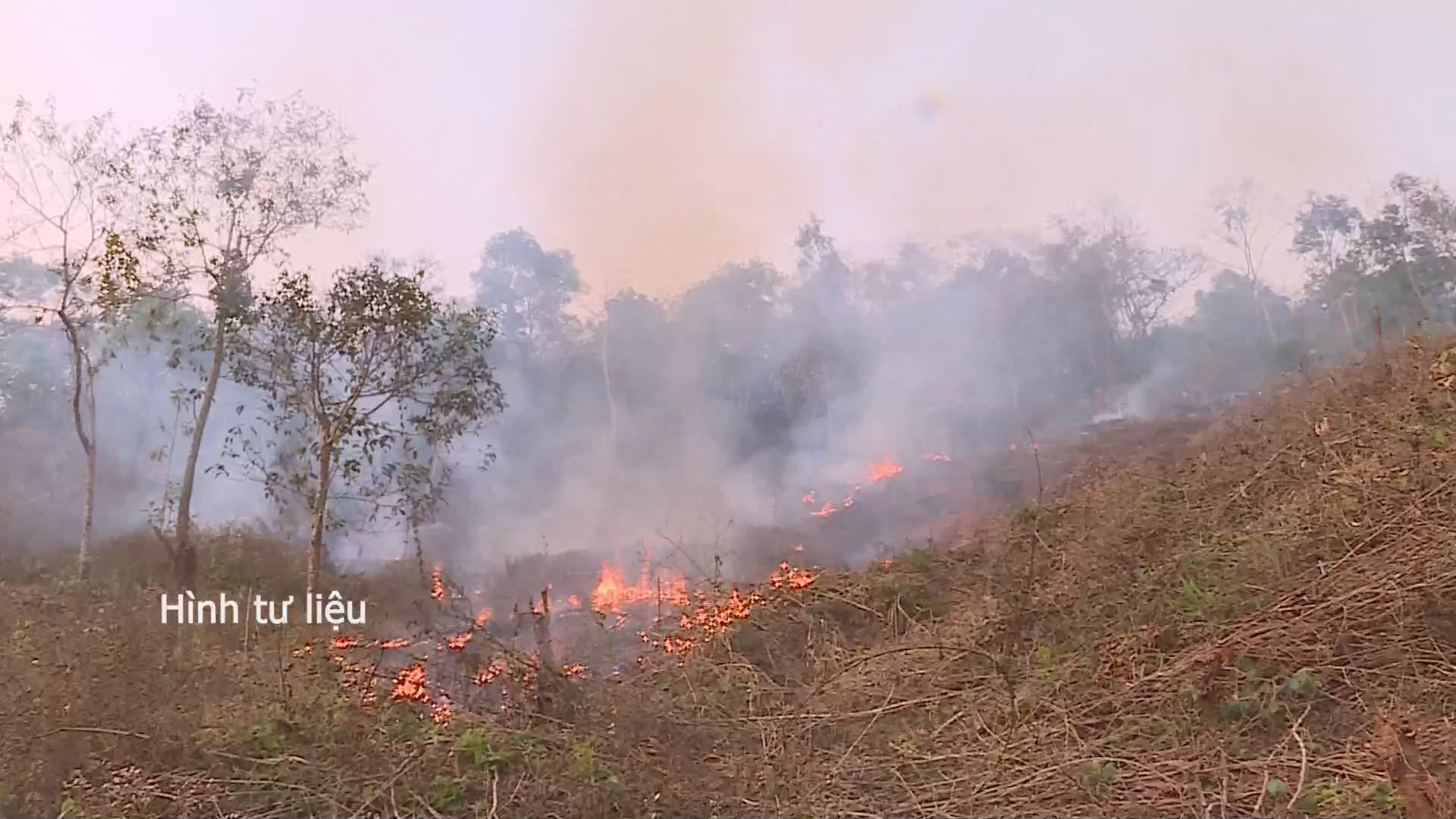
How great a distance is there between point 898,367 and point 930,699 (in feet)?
14.5

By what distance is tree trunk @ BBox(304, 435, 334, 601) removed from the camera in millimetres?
5293

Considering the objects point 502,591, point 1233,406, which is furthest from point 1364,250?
point 502,591

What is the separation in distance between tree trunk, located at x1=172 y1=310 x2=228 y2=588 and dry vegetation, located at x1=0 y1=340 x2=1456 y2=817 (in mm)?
958

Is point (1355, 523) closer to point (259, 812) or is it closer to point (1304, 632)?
point (1304, 632)

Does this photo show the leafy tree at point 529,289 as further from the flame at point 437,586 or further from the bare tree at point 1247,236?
the bare tree at point 1247,236

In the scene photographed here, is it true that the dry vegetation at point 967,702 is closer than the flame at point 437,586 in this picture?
Yes

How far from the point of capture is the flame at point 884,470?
7219mm

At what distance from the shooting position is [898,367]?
741cm

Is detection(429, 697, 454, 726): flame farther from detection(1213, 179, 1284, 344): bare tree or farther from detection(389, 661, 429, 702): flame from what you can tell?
detection(1213, 179, 1284, 344): bare tree

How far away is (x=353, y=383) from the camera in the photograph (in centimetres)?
522

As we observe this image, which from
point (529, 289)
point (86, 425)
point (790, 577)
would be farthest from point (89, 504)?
point (790, 577)

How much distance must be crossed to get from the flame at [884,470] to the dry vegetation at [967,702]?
2.84 m

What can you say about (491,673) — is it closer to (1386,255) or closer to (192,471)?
(192,471)

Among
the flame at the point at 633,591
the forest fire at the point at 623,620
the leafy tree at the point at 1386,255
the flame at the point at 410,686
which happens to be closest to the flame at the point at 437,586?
the forest fire at the point at 623,620
